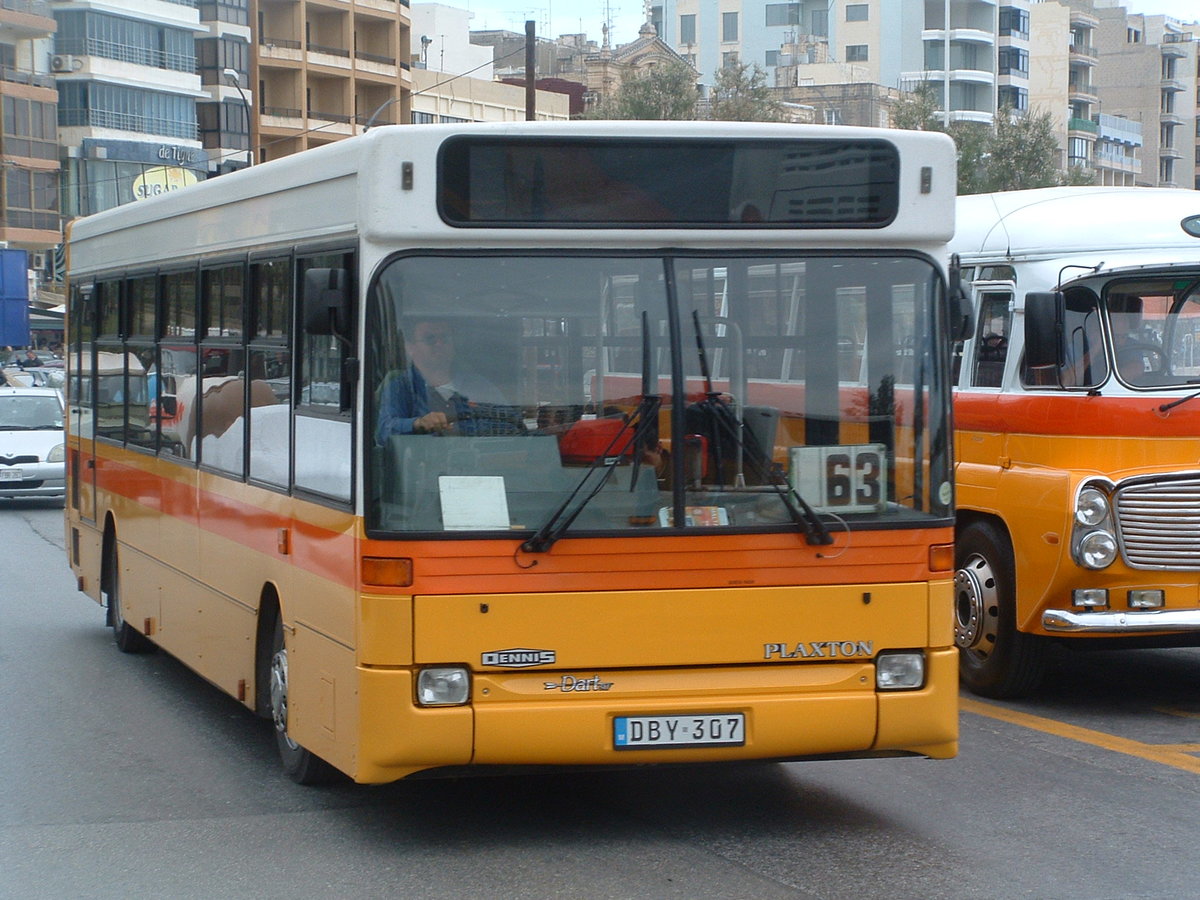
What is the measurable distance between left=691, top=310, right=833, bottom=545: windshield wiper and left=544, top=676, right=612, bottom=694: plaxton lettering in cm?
87

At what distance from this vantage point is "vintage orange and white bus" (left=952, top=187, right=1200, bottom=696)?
30.0 feet

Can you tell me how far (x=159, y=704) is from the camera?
10.0 meters

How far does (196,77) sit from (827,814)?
7037 cm

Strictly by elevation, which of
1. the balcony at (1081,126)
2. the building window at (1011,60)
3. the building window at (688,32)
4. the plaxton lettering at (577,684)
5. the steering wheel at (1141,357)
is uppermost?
the building window at (688,32)

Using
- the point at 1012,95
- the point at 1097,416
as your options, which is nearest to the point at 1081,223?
the point at 1097,416

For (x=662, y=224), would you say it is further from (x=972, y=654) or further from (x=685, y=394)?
(x=972, y=654)

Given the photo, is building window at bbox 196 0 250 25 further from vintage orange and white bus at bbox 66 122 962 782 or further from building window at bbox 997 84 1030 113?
vintage orange and white bus at bbox 66 122 962 782

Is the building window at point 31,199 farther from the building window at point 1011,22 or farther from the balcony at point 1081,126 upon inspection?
the balcony at point 1081,126

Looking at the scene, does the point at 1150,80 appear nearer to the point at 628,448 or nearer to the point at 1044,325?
the point at 1044,325

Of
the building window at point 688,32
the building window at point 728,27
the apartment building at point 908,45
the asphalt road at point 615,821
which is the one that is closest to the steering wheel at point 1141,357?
the asphalt road at point 615,821

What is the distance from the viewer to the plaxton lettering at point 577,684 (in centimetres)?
635

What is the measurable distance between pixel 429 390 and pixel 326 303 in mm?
467

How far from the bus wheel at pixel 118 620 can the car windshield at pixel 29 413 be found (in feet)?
44.0

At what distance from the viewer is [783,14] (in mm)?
111875
